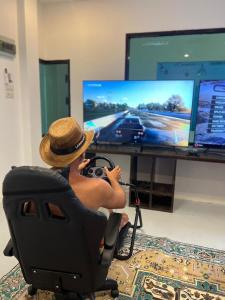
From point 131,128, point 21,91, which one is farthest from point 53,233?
point 21,91

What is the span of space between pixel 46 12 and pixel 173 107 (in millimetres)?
2279

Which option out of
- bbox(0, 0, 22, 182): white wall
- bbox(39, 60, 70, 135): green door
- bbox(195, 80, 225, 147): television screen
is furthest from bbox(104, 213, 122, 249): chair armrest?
bbox(39, 60, 70, 135): green door

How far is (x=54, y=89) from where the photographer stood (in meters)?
3.96

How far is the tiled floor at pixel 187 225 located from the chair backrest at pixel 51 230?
98 centimetres

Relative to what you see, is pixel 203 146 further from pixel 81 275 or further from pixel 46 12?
pixel 46 12

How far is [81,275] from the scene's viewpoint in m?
1.23

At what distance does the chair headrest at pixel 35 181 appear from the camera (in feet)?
3.34

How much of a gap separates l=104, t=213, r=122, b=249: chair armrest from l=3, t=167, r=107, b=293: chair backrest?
100mm

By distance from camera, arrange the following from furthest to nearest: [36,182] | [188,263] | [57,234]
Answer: [188,263]
[57,234]
[36,182]

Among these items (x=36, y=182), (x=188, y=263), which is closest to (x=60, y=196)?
(x=36, y=182)

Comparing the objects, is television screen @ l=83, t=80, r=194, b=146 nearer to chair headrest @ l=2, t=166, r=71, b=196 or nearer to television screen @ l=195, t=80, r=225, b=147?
television screen @ l=195, t=80, r=225, b=147

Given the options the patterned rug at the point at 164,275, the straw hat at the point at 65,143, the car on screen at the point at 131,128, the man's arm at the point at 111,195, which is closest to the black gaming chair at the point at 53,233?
the man's arm at the point at 111,195

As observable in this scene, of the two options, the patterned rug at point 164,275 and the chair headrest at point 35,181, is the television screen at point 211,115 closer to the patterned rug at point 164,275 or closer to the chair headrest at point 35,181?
the patterned rug at point 164,275

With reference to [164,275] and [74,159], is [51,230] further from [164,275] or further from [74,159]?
[164,275]
